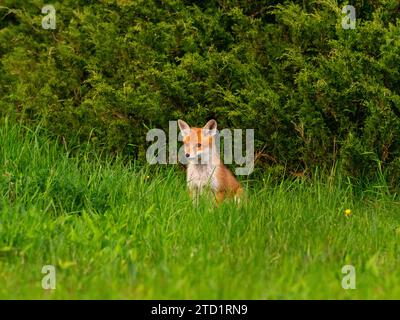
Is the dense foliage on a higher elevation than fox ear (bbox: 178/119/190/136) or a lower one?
Answer: higher

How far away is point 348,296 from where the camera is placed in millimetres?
5922

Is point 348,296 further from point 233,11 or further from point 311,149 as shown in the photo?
point 233,11

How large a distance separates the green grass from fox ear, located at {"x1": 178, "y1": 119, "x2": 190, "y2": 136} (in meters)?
0.49

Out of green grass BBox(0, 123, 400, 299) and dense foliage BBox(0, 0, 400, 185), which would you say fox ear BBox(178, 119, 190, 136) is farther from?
green grass BBox(0, 123, 400, 299)

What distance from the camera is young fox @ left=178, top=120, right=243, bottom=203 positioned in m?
9.45

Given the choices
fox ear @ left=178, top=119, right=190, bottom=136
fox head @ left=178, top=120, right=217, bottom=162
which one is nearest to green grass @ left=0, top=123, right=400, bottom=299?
fox head @ left=178, top=120, right=217, bottom=162

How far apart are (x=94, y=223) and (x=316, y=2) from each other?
3.86 m

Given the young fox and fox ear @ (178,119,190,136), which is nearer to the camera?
the young fox

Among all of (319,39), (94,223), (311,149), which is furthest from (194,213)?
(319,39)

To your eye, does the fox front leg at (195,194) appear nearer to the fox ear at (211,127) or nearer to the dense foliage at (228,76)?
the fox ear at (211,127)

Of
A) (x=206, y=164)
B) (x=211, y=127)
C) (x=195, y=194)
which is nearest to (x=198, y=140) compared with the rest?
(x=211, y=127)

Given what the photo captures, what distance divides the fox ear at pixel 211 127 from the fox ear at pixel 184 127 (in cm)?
21

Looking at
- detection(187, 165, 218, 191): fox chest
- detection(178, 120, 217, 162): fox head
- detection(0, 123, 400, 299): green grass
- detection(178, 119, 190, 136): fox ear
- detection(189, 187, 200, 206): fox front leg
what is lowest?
detection(0, 123, 400, 299): green grass

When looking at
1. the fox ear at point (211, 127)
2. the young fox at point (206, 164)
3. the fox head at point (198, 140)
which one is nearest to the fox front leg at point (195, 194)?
the young fox at point (206, 164)
